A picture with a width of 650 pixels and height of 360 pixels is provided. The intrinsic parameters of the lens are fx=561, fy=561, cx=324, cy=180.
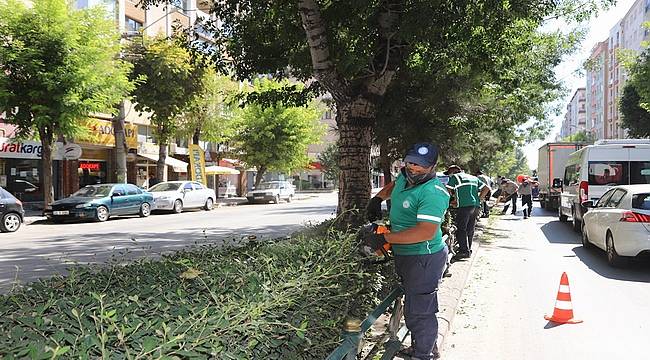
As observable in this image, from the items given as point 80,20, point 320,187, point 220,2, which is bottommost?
point 320,187

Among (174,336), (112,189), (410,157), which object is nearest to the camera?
(174,336)

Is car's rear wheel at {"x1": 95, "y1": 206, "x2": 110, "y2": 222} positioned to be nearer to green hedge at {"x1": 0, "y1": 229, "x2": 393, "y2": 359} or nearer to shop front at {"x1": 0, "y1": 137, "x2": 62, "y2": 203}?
shop front at {"x1": 0, "y1": 137, "x2": 62, "y2": 203}

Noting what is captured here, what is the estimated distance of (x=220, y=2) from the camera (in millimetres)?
9188

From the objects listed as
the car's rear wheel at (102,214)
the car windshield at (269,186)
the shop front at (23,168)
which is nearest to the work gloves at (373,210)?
the car's rear wheel at (102,214)

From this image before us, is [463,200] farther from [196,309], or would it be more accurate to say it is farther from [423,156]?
[196,309]

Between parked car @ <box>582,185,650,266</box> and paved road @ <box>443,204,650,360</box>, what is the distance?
0.38 meters

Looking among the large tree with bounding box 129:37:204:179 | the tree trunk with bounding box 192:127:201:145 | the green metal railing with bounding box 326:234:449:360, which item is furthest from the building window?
the green metal railing with bounding box 326:234:449:360

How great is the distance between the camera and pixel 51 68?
60.9 feet

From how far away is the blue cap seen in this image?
4121mm

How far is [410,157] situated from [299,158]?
34901 millimetres

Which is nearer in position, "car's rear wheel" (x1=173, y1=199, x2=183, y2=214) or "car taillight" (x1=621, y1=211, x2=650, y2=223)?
"car taillight" (x1=621, y1=211, x2=650, y2=223)

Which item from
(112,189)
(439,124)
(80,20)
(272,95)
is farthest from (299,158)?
(272,95)

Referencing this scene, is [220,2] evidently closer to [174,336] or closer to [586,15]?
[586,15]

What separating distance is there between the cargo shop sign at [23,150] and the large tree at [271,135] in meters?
12.6
